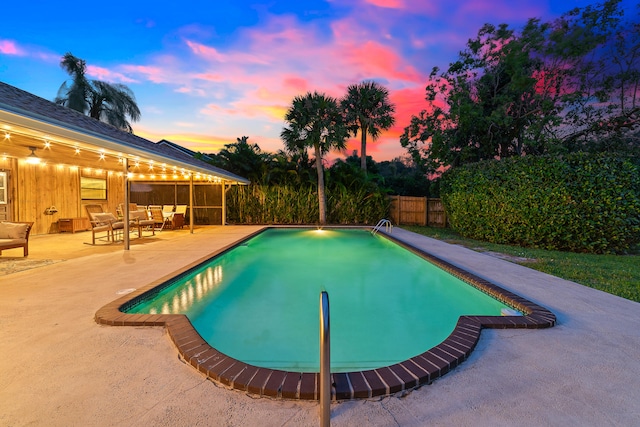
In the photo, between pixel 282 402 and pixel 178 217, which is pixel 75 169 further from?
pixel 282 402

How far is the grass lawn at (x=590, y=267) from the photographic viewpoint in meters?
4.46

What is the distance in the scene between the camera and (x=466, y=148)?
1360 centimetres

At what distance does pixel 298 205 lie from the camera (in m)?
14.7

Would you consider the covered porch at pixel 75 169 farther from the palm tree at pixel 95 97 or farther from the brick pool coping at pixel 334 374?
the palm tree at pixel 95 97

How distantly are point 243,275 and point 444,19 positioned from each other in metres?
10.9

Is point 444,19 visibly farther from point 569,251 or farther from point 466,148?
point 569,251

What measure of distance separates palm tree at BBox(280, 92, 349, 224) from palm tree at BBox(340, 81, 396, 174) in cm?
402

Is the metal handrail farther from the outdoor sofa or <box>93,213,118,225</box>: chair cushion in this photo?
<box>93,213,118,225</box>: chair cushion

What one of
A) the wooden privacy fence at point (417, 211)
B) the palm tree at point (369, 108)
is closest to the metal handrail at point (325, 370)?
the wooden privacy fence at point (417, 211)

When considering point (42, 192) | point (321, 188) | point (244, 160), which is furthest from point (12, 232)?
point (321, 188)

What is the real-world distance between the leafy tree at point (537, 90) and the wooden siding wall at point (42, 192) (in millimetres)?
14966

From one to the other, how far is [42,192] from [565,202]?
52.4ft

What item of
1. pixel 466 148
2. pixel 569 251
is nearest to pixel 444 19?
pixel 466 148

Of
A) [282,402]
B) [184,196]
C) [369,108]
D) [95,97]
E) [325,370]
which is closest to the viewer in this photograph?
[325,370]
